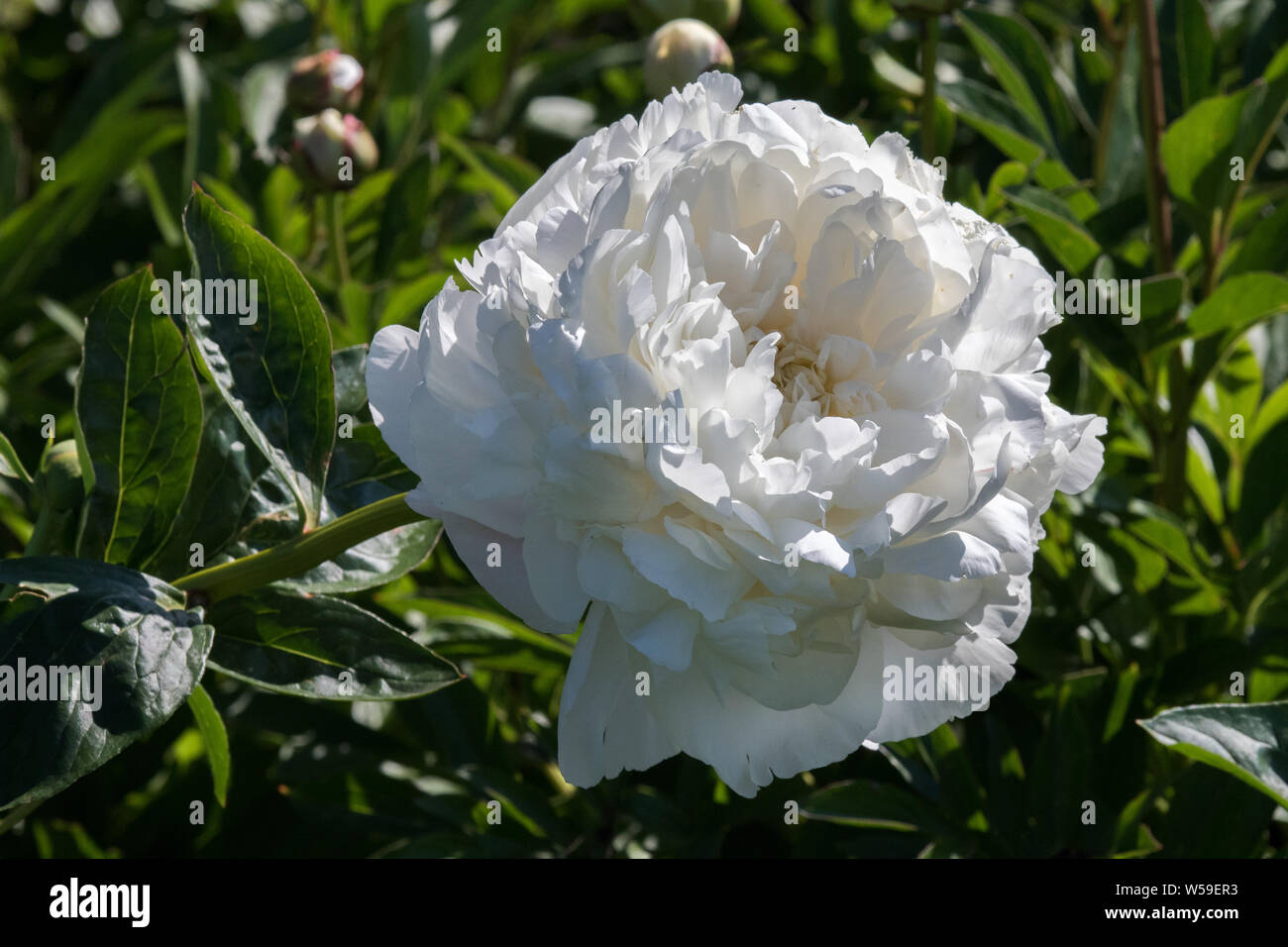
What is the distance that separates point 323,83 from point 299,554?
77 centimetres

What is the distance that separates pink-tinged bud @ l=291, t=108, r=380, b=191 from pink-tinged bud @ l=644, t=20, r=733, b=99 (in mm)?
341

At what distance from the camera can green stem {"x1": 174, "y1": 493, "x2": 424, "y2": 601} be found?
0.78m

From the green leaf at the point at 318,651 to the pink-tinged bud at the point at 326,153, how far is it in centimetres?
60

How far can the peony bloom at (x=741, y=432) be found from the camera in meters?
0.64

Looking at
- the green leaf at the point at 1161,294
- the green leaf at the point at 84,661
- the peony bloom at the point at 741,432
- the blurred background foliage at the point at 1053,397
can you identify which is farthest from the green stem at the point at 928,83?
the green leaf at the point at 84,661

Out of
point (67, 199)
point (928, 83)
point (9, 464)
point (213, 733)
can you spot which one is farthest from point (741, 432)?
point (67, 199)

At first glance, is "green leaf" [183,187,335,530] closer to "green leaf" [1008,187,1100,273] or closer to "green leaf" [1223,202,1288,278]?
"green leaf" [1008,187,1100,273]

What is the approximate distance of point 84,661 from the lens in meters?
0.73

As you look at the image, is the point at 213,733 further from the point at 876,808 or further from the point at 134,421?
the point at 876,808

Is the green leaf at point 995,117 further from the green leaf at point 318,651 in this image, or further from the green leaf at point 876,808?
the green leaf at point 318,651

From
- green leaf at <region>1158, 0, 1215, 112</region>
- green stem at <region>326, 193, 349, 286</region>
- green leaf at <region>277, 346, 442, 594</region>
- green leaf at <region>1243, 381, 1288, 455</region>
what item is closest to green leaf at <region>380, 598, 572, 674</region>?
green leaf at <region>277, 346, 442, 594</region>
